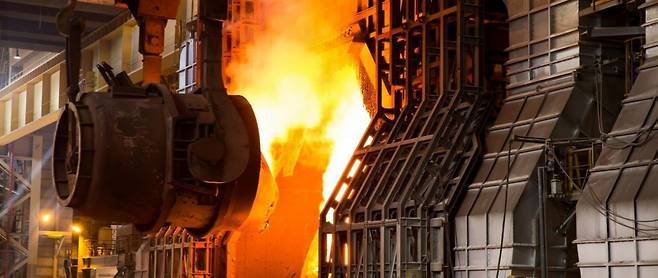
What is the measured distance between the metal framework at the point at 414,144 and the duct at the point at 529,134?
470 millimetres

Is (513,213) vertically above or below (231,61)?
below

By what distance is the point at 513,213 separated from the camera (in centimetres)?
1500

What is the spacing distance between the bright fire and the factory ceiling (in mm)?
11705

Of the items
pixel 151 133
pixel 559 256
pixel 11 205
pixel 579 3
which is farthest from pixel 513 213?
pixel 11 205

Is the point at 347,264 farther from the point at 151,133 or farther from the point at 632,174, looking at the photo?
the point at 151,133

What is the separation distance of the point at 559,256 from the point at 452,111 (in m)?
3.24

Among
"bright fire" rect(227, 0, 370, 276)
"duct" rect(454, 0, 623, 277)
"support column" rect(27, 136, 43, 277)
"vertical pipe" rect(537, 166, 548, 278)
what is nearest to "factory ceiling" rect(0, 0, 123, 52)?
"support column" rect(27, 136, 43, 277)

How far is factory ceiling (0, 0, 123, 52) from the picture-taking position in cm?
3388

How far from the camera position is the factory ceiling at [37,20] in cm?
3388

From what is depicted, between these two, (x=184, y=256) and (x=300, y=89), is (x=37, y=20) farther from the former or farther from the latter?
(x=300, y=89)

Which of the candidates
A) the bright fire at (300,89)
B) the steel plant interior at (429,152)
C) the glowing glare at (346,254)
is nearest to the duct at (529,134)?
the steel plant interior at (429,152)

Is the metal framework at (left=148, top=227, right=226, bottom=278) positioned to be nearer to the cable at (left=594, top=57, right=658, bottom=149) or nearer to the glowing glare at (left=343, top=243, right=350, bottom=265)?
the glowing glare at (left=343, top=243, right=350, bottom=265)

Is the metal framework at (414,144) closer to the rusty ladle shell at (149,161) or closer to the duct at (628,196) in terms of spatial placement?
the duct at (628,196)

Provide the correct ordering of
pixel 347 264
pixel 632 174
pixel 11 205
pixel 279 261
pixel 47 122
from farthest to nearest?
pixel 11 205 < pixel 47 122 < pixel 279 261 < pixel 347 264 < pixel 632 174
